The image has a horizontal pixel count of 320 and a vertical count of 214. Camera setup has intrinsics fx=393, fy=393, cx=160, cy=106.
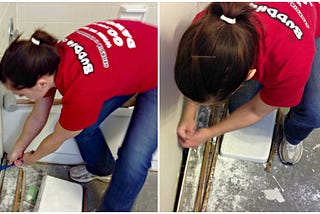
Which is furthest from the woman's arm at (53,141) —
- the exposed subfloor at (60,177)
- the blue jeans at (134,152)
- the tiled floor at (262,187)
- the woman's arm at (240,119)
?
the tiled floor at (262,187)

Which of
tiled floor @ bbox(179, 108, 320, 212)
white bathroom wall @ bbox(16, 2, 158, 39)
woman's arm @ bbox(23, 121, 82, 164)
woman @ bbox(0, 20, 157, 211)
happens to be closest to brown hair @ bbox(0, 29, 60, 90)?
woman @ bbox(0, 20, 157, 211)

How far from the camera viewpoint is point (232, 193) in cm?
142

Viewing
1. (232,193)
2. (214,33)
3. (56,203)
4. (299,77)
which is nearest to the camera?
(214,33)

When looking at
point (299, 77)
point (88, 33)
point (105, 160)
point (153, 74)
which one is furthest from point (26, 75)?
point (299, 77)

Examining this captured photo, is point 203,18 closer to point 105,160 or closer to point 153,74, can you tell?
point 153,74

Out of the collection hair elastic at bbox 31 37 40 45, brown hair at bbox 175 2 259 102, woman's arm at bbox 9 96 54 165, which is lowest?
woman's arm at bbox 9 96 54 165

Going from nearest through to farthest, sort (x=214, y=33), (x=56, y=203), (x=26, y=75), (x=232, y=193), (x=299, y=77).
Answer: (x=214, y=33) < (x=26, y=75) < (x=299, y=77) < (x=56, y=203) < (x=232, y=193)

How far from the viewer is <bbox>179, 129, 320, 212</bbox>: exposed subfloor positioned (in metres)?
1.40

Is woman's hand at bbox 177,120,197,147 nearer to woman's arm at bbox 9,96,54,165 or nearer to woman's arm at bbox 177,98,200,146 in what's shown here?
woman's arm at bbox 177,98,200,146

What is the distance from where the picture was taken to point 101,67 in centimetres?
92

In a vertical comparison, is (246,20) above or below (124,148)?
above

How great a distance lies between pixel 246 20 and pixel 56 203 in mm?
886

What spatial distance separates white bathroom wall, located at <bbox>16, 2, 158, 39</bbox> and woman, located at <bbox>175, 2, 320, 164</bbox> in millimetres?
573

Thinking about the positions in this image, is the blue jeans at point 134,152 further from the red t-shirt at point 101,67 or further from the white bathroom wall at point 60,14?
the white bathroom wall at point 60,14
